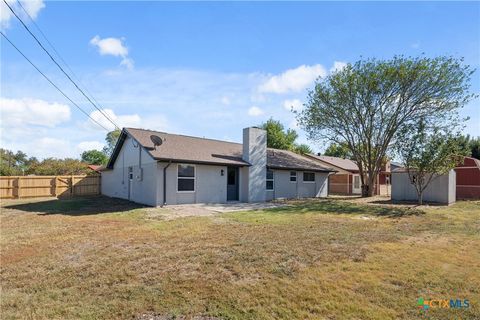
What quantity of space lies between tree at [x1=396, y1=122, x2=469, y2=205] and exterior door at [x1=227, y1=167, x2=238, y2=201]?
10.1 m

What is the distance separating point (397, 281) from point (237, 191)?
14.2 meters

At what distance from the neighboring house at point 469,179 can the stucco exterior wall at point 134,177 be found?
23989mm

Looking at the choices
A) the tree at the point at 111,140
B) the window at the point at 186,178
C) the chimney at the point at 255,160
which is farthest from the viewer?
the tree at the point at 111,140

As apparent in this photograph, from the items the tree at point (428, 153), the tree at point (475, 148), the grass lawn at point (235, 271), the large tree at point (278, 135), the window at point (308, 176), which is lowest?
the grass lawn at point (235, 271)

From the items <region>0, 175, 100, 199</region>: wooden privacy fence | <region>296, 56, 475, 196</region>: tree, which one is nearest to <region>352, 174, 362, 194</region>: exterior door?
<region>296, 56, 475, 196</region>: tree

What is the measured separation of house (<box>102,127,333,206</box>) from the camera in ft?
50.2

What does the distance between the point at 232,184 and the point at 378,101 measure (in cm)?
1194

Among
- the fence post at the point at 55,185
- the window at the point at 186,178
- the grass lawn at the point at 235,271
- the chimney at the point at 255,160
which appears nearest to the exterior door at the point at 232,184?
the chimney at the point at 255,160

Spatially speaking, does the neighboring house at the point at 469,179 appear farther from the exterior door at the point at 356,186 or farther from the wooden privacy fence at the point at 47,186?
the wooden privacy fence at the point at 47,186

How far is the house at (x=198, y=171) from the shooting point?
50.2ft

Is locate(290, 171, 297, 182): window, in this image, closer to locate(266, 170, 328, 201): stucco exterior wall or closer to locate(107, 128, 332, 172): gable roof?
locate(266, 170, 328, 201): stucco exterior wall

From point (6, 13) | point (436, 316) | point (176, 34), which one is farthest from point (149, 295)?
point (176, 34)

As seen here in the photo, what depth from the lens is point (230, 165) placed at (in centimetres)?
1756

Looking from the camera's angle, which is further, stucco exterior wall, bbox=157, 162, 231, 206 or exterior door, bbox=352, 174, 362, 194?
exterior door, bbox=352, 174, 362, 194
